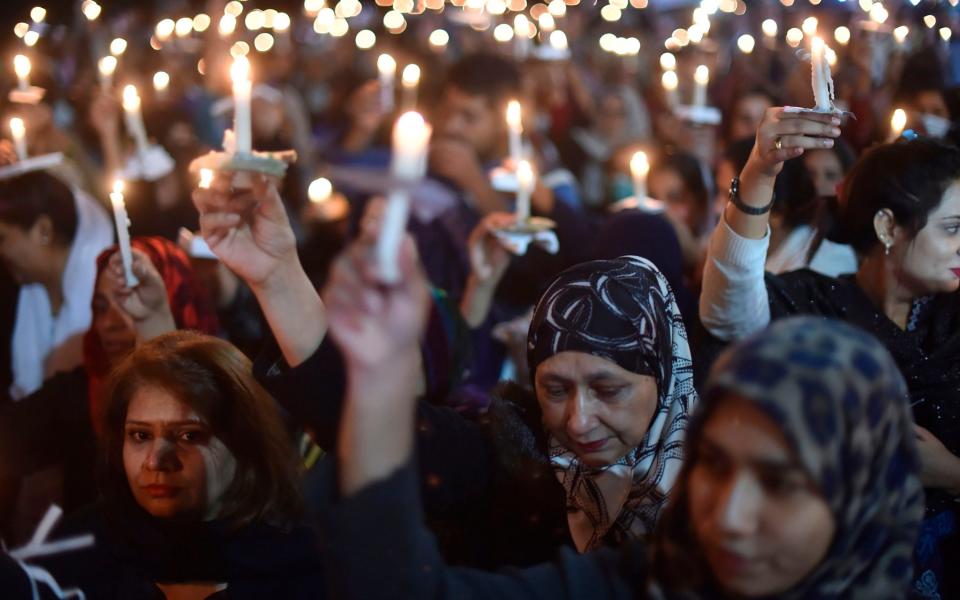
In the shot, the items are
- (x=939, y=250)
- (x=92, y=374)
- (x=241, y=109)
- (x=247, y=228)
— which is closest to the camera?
(x=241, y=109)

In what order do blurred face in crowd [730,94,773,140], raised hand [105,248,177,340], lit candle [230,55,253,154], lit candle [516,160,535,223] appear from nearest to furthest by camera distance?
lit candle [230,55,253,154], raised hand [105,248,177,340], lit candle [516,160,535,223], blurred face in crowd [730,94,773,140]

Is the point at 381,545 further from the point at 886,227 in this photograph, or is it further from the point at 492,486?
the point at 886,227

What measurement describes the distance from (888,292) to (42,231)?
2.83 metres

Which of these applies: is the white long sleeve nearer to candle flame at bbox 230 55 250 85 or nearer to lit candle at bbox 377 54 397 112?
candle flame at bbox 230 55 250 85

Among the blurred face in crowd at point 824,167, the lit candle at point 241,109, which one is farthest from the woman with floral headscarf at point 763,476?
the blurred face in crowd at point 824,167

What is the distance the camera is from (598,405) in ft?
7.06

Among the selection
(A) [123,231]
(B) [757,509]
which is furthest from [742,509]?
(A) [123,231]

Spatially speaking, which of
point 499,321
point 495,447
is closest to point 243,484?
point 495,447

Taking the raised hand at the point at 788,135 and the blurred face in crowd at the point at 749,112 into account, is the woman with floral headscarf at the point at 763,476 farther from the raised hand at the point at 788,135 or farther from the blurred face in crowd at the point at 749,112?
A: the blurred face in crowd at the point at 749,112

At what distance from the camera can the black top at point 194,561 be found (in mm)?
2322

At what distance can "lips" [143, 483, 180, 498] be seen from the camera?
2332 millimetres

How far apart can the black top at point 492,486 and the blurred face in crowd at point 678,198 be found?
2630mm

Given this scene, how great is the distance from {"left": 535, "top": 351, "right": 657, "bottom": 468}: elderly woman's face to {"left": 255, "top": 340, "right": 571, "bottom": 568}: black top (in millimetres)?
120

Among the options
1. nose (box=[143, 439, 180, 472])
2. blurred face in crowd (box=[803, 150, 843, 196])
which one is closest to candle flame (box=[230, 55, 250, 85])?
nose (box=[143, 439, 180, 472])
